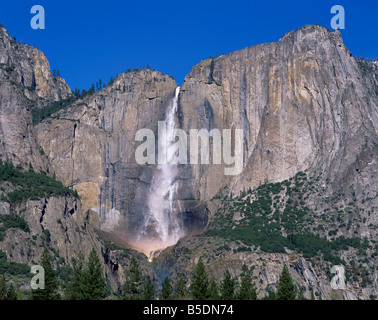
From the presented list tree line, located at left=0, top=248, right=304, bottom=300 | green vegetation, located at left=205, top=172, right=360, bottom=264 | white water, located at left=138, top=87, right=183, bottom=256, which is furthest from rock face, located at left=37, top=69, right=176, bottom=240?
tree line, located at left=0, top=248, right=304, bottom=300

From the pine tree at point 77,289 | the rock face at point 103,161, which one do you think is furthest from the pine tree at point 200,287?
the rock face at point 103,161

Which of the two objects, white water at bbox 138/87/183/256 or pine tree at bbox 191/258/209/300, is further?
white water at bbox 138/87/183/256

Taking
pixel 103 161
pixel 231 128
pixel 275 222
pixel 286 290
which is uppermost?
pixel 231 128

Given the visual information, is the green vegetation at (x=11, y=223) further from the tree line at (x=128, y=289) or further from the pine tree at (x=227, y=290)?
the pine tree at (x=227, y=290)

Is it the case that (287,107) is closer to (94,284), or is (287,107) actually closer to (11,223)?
(11,223)

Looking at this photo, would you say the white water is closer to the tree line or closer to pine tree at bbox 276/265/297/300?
the tree line

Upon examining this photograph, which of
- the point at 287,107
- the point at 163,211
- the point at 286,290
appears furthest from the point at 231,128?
the point at 286,290

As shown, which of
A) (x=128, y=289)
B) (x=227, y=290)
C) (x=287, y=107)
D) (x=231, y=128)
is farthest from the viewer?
(x=231, y=128)
